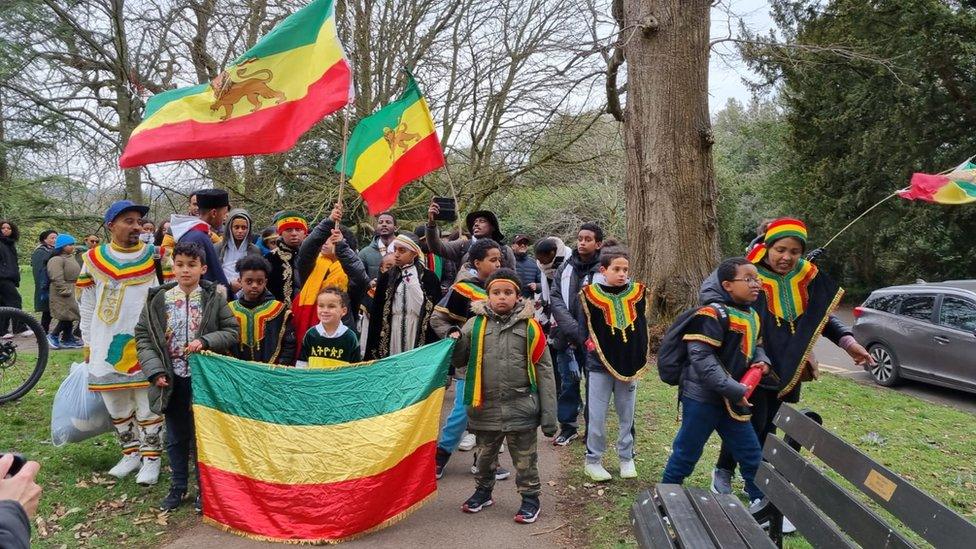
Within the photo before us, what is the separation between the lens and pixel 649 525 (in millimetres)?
2992

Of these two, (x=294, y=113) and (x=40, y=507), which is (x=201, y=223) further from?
(x=40, y=507)

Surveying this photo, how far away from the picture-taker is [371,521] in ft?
13.4

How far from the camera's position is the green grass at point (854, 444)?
4648 millimetres

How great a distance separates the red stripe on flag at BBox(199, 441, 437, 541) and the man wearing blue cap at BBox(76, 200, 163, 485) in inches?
39.2

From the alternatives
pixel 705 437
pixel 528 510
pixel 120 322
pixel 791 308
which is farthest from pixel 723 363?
pixel 120 322

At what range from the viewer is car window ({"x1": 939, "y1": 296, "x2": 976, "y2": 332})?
967 cm

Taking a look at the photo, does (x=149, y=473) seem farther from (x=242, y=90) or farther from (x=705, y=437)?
(x=705, y=437)

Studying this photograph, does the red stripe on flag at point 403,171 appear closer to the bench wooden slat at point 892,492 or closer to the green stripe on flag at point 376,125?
the green stripe on flag at point 376,125

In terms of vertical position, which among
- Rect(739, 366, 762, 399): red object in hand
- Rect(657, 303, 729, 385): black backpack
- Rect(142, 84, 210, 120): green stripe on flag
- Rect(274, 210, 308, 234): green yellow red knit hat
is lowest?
Rect(739, 366, 762, 399): red object in hand

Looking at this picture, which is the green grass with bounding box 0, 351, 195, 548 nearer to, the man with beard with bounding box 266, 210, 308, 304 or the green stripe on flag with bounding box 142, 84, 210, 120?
the man with beard with bounding box 266, 210, 308, 304

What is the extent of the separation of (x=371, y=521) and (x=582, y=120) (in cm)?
1311

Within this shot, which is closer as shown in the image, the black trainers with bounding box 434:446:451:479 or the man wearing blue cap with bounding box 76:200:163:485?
the man wearing blue cap with bounding box 76:200:163:485

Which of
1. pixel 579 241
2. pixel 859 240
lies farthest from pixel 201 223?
pixel 859 240

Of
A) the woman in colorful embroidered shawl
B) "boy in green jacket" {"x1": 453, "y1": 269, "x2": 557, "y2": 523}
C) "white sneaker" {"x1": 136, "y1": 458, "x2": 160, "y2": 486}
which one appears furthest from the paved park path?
the woman in colorful embroidered shawl
